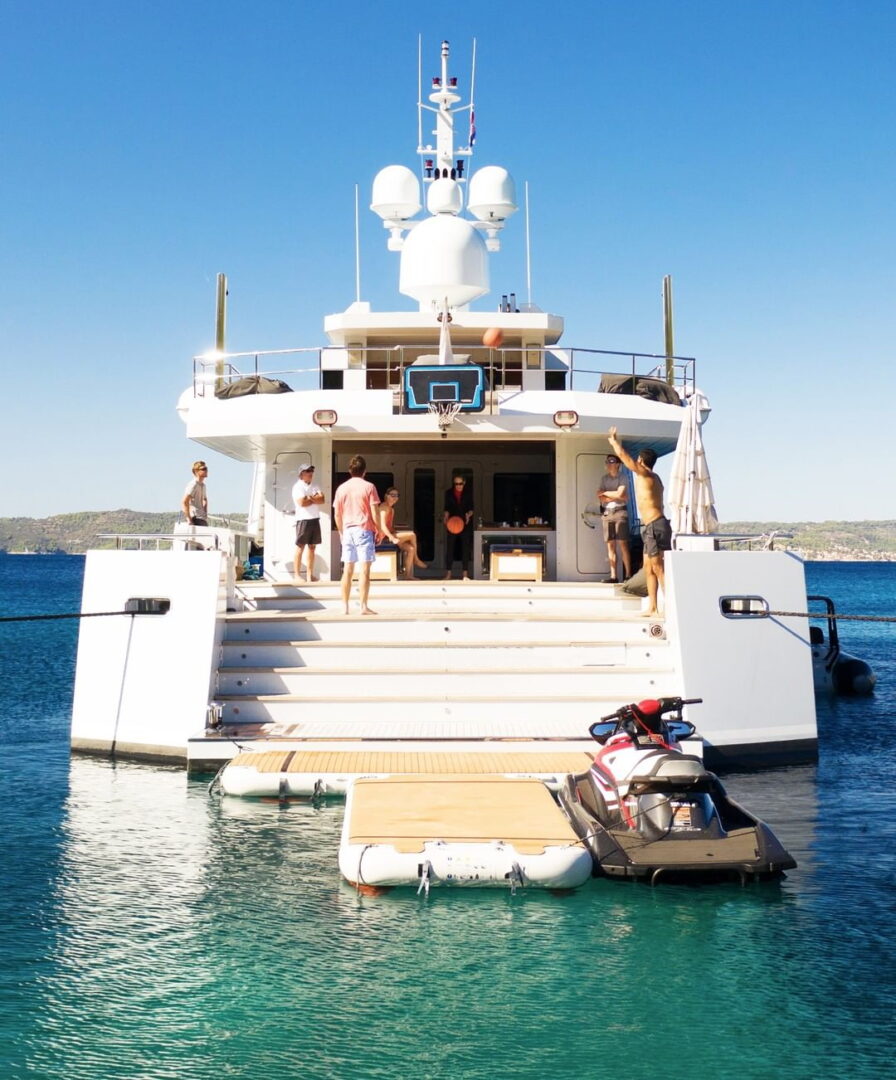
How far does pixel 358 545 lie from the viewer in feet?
40.0

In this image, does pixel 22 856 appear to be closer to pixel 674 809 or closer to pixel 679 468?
pixel 674 809

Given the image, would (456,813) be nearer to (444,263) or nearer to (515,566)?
(515,566)

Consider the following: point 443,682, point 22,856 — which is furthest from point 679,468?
point 22,856

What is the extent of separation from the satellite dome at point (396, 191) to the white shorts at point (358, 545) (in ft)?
30.4

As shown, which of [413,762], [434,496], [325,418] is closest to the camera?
[413,762]

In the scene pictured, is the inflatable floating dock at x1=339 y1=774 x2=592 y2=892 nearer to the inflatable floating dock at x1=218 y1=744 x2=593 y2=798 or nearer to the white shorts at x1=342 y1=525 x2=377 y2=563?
the inflatable floating dock at x1=218 y1=744 x2=593 y2=798

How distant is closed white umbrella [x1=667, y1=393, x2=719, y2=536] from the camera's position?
12508mm

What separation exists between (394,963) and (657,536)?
6.63 m

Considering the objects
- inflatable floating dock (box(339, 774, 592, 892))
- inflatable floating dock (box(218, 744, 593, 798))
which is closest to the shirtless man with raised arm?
inflatable floating dock (box(218, 744, 593, 798))

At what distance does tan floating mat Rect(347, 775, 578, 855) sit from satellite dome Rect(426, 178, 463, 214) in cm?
1243

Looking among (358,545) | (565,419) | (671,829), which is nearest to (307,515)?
(358,545)

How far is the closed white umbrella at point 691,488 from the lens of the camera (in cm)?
1251

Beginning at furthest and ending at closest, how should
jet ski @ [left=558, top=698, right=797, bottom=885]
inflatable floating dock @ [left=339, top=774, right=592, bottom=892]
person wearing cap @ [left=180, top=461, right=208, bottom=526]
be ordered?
1. person wearing cap @ [left=180, top=461, right=208, bottom=526]
2. jet ski @ [left=558, top=698, right=797, bottom=885]
3. inflatable floating dock @ [left=339, top=774, right=592, bottom=892]

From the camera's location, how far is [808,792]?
1095 cm
